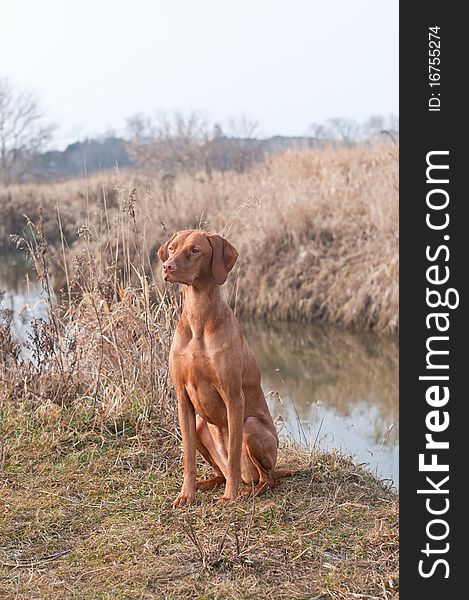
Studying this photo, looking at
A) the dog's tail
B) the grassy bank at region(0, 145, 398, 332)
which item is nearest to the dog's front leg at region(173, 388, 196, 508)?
the dog's tail

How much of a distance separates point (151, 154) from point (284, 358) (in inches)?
469

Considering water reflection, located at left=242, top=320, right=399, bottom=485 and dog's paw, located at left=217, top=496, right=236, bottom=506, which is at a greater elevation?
dog's paw, located at left=217, top=496, right=236, bottom=506

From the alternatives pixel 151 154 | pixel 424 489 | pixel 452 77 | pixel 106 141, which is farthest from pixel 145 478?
pixel 106 141

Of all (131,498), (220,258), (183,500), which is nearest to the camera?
(220,258)

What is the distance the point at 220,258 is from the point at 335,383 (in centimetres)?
540

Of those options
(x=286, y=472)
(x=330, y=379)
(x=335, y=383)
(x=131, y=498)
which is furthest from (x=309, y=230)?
(x=131, y=498)

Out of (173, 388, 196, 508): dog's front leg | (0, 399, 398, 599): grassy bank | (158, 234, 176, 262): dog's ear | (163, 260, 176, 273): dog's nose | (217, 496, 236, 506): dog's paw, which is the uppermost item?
(158, 234, 176, 262): dog's ear

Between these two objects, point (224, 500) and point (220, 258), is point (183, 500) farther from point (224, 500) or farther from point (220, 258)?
point (220, 258)

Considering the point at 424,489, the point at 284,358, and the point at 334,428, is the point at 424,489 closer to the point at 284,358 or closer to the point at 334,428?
the point at 334,428

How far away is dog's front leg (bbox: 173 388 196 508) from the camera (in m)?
3.60

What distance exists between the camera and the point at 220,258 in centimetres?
342

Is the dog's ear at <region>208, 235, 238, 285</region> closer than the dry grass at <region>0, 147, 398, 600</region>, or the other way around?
the dry grass at <region>0, 147, 398, 600</region>

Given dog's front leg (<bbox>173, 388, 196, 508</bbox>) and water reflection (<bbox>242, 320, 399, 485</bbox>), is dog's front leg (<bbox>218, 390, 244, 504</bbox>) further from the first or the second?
water reflection (<bbox>242, 320, 399, 485</bbox>)

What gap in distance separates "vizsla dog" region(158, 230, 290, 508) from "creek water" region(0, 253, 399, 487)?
6.07 ft
